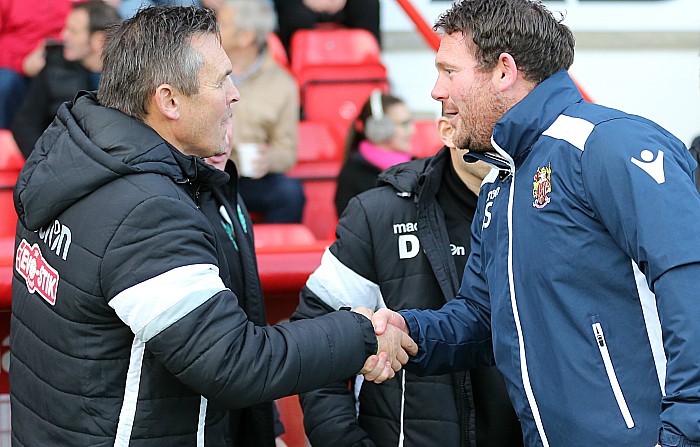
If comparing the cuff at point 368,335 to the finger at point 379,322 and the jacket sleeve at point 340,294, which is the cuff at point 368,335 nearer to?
the finger at point 379,322

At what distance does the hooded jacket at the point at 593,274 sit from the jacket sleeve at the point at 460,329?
0.30 metres

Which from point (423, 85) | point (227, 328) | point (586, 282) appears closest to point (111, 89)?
point (227, 328)

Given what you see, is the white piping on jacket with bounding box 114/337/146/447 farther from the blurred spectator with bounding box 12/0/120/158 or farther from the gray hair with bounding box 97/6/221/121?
the blurred spectator with bounding box 12/0/120/158

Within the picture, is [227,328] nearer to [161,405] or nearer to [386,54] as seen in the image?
[161,405]

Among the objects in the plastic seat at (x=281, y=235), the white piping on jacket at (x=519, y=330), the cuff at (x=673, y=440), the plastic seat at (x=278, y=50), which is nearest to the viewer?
the cuff at (x=673, y=440)

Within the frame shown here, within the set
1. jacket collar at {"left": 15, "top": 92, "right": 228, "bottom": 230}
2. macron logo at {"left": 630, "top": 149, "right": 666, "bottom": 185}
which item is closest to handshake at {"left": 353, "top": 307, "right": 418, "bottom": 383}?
jacket collar at {"left": 15, "top": 92, "right": 228, "bottom": 230}

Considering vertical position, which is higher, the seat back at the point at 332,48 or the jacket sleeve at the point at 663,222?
the jacket sleeve at the point at 663,222

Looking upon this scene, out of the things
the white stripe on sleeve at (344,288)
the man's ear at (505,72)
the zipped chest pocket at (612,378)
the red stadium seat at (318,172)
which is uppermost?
the man's ear at (505,72)

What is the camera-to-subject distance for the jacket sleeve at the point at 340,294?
295cm

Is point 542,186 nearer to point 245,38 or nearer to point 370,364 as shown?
point 370,364

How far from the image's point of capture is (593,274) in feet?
7.00

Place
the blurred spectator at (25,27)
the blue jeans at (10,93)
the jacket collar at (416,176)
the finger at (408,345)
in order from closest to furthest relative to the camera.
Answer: the finger at (408,345)
the jacket collar at (416,176)
the blue jeans at (10,93)
the blurred spectator at (25,27)

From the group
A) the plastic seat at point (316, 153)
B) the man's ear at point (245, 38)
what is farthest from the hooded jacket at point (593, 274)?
the plastic seat at point (316, 153)

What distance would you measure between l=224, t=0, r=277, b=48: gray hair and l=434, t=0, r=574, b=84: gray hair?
2.95 m
